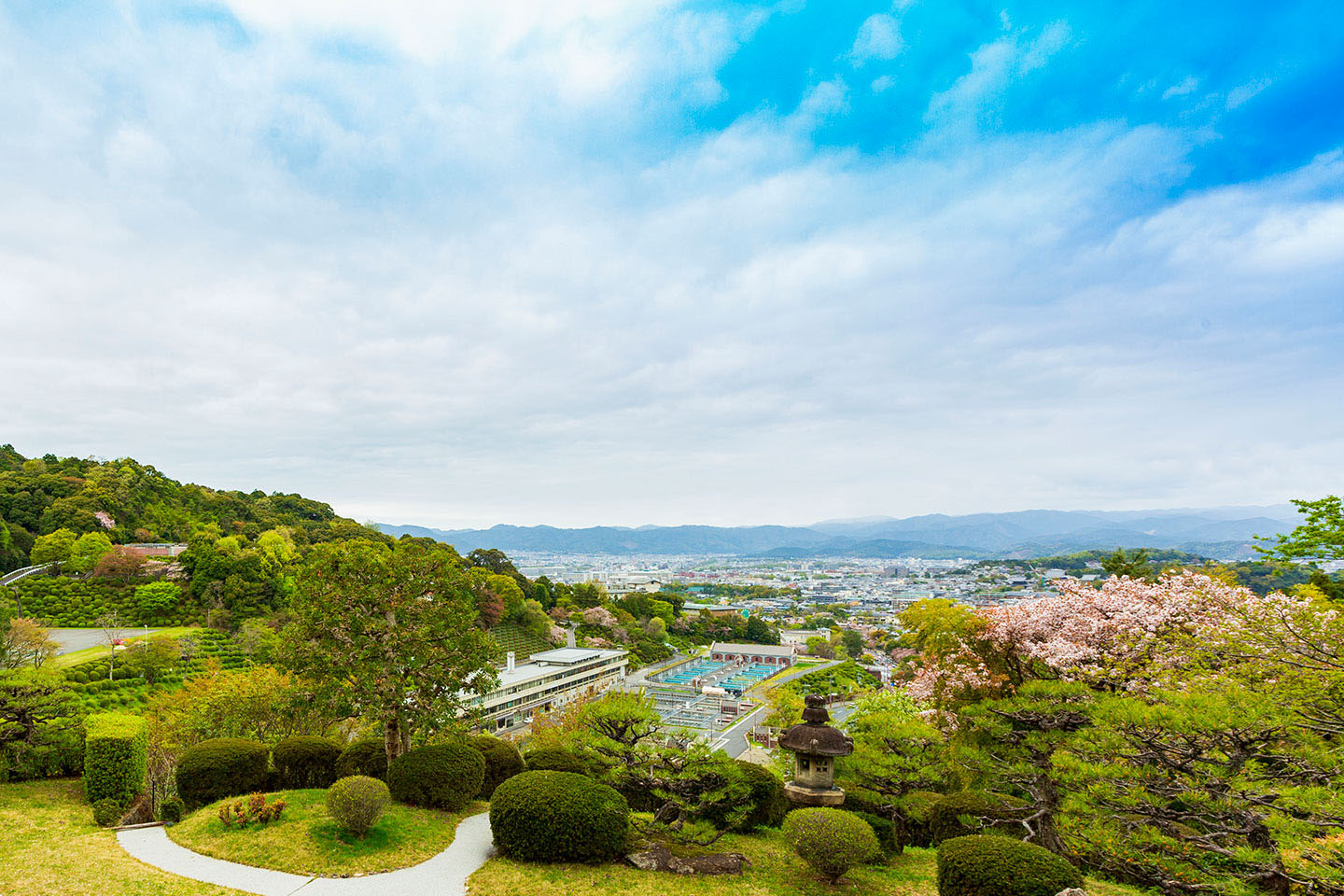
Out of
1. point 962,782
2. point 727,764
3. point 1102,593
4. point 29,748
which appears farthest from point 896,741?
point 29,748

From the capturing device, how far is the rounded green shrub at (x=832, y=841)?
8.77 metres

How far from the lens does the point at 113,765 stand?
433 inches

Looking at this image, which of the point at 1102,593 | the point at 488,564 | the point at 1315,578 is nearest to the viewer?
the point at 1102,593

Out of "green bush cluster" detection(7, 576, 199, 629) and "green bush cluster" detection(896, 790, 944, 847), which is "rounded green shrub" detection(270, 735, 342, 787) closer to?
"green bush cluster" detection(896, 790, 944, 847)

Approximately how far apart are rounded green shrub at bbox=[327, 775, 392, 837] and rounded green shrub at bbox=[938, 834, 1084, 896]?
8661mm

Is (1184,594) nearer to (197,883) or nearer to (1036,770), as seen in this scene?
(1036,770)

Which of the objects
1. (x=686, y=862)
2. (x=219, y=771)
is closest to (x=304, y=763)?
(x=219, y=771)

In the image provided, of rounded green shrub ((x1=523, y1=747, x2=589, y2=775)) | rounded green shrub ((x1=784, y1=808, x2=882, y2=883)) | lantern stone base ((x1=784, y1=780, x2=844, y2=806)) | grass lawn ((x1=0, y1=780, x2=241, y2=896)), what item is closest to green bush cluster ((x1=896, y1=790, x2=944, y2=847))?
lantern stone base ((x1=784, y1=780, x2=844, y2=806))

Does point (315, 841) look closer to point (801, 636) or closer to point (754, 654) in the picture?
point (754, 654)

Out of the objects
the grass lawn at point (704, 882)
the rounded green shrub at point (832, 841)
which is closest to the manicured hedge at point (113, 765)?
the grass lawn at point (704, 882)

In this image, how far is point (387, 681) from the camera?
12719mm

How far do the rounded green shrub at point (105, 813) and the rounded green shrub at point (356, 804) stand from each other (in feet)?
14.3

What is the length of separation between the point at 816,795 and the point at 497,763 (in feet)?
23.2

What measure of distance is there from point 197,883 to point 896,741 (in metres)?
13.0
